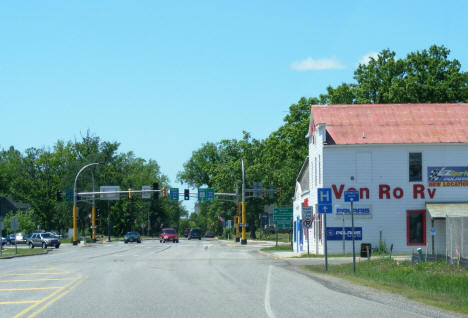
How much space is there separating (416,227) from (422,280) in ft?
74.0

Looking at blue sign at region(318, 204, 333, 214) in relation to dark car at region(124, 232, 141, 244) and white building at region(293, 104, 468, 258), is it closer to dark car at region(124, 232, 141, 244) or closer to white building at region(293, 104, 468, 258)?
white building at region(293, 104, 468, 258)

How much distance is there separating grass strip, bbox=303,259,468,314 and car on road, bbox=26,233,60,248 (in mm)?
49905

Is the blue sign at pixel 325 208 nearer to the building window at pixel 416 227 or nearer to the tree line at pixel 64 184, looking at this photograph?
the building window at pixel 416 227

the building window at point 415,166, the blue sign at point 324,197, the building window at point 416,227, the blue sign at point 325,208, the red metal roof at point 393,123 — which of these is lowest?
the building window at point 416,227

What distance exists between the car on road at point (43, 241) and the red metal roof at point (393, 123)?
37.4 metres

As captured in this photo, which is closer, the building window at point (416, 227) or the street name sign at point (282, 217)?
the building window at point (416, 227)

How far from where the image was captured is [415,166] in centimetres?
4200

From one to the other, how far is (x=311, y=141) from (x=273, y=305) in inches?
1298

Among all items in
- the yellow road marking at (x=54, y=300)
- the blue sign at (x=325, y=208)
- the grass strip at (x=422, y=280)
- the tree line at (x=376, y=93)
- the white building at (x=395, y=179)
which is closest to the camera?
the yellow road marking at (x=54, y=300)

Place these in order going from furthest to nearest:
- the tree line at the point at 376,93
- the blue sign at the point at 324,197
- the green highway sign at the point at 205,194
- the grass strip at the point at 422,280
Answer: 1. the green highway sign at the point at 205,194
2. the tree line at the point at 376,93
3. the blue sign at the point at 324,197
4. the grass strip at the point at 422,280

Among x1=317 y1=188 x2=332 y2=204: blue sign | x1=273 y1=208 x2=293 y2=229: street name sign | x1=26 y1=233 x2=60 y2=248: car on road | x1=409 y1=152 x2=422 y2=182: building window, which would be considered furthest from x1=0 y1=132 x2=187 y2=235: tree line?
x1=317 y1=188 x2=332 y2=204: blue sign

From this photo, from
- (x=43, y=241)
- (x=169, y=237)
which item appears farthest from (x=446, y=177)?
(x=169, y=237)

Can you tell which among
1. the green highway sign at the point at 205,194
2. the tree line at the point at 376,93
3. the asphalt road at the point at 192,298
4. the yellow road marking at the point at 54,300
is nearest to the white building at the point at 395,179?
the tree line at the point at 376,93

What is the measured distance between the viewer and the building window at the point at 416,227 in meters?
41.2
